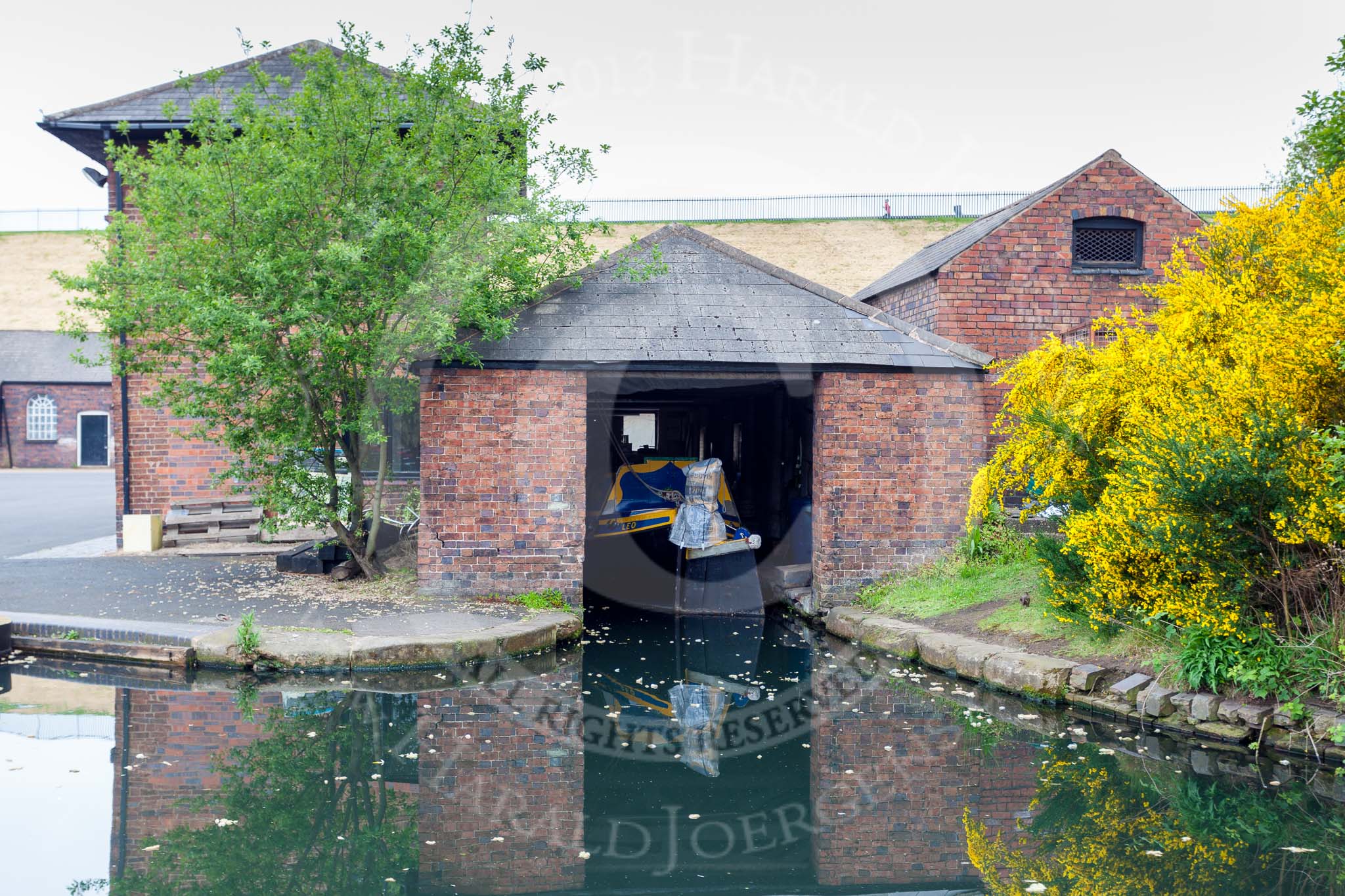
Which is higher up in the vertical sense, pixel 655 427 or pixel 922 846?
pixel 655 427

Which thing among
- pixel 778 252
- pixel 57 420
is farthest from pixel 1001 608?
pixel 778 252

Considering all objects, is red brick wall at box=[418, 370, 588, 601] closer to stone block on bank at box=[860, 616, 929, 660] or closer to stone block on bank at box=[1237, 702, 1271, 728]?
stone block on bank at box=[860, 616, 929, 660]

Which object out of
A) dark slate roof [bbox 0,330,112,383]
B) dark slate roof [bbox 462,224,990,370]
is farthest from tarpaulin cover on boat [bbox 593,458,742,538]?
dark slate roof [bbox 0,330,112,383]

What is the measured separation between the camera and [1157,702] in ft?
23.5

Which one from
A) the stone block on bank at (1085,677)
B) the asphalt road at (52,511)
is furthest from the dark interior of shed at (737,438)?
the asphalt road at (52,511)

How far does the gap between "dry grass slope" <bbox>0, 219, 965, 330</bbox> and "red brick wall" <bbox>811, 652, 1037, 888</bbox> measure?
38573mm

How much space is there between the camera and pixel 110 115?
1421cm

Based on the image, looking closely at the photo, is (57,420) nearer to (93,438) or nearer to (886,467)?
(93,438)

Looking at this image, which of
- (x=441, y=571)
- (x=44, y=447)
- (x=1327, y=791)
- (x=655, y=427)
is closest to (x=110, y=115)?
(x=441, y=571)

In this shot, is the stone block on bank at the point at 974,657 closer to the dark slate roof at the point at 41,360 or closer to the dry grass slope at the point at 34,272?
the dark slate roof at the point at 41,360

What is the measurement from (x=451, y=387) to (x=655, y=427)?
12.3m

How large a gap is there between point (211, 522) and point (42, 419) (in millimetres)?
29786

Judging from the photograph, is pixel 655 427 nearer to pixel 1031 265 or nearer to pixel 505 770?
pixel 1031 265

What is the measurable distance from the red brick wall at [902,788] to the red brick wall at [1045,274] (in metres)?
6.66
